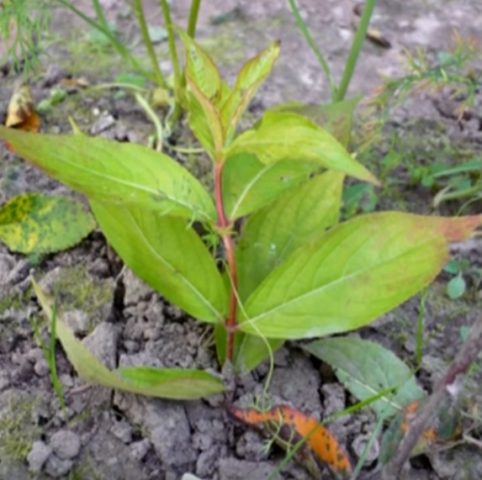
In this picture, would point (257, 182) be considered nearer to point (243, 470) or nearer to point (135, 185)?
→ point (135, 185)

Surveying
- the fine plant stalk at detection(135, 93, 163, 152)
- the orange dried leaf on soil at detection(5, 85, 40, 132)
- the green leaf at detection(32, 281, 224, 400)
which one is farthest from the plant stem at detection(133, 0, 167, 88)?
the green leaf at detection(32, 281, 224, 400)

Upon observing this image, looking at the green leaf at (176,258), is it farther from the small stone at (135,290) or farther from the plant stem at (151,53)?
the plant stem at (151,53)

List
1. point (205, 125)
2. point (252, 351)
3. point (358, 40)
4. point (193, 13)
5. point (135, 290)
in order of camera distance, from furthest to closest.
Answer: point (193, 13) → point (358, 40) → point (135, 290) → point (252, 351) → point (205, 125)

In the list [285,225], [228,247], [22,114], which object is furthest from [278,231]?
[22,114]

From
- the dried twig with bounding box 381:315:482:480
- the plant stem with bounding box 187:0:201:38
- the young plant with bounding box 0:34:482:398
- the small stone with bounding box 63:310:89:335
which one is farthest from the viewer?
the plant stem with bounding box 187:0:201:38

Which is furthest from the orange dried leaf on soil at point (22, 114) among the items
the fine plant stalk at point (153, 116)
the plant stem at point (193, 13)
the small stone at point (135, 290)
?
the small stone at point (135, 290)

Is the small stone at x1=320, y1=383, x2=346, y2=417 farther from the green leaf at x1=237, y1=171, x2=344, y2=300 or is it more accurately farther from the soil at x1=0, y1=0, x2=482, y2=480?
the green leaf at x1=237, y1=171, x2=344, y2=300

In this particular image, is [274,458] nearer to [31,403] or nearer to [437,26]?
[31,403]
